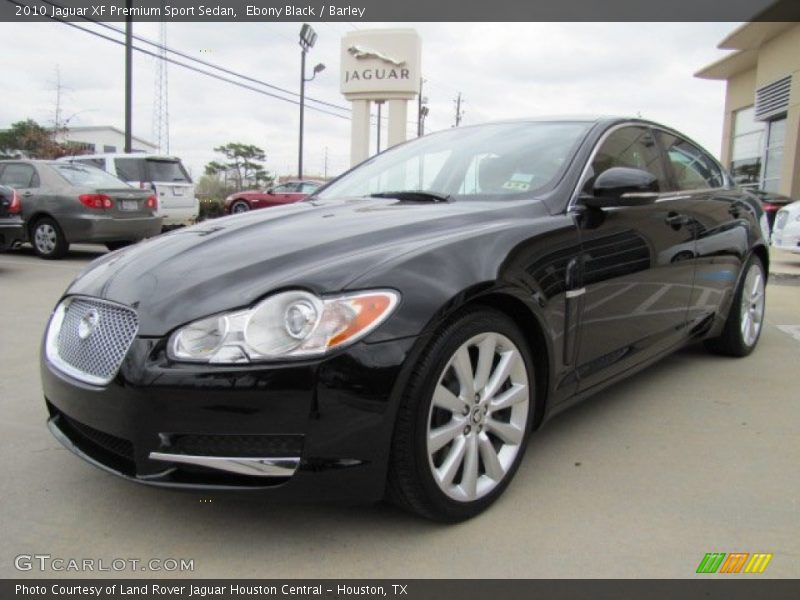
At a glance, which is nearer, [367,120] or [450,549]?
[450,549]

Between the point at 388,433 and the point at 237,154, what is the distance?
189 ft

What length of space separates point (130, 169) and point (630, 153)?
35.6ft

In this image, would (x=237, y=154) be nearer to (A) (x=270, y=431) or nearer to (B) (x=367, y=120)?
(B) (x=367, y=120)

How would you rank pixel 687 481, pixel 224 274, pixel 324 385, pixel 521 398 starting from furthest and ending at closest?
pixel 687 481
pixel 521 398
pixel 224 274
pixel 324 385

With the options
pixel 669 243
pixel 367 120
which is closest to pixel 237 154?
pixel 367 120

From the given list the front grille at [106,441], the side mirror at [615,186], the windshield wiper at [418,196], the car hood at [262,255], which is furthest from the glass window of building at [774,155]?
the front grille at [106,441]

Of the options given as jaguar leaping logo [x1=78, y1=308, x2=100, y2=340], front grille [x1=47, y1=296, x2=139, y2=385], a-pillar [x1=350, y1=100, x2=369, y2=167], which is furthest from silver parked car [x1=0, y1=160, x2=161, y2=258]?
a-pillar [x1=350, y1=100, x2=369, y2=167]

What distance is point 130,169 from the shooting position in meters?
12.2

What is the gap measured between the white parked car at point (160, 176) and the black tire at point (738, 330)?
10.1m

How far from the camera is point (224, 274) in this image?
83.2 inches

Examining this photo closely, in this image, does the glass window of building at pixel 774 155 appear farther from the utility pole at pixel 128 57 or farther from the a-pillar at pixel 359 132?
the utility pole at pixel 128 57

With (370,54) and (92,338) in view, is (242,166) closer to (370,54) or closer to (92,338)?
(370,54)

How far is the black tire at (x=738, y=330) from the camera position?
4316 millimetres

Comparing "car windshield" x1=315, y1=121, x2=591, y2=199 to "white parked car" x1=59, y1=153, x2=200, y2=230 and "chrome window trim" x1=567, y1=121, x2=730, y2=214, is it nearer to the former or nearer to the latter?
"chrome window trim" x1=567, y1=121, x2=730, y2=214
